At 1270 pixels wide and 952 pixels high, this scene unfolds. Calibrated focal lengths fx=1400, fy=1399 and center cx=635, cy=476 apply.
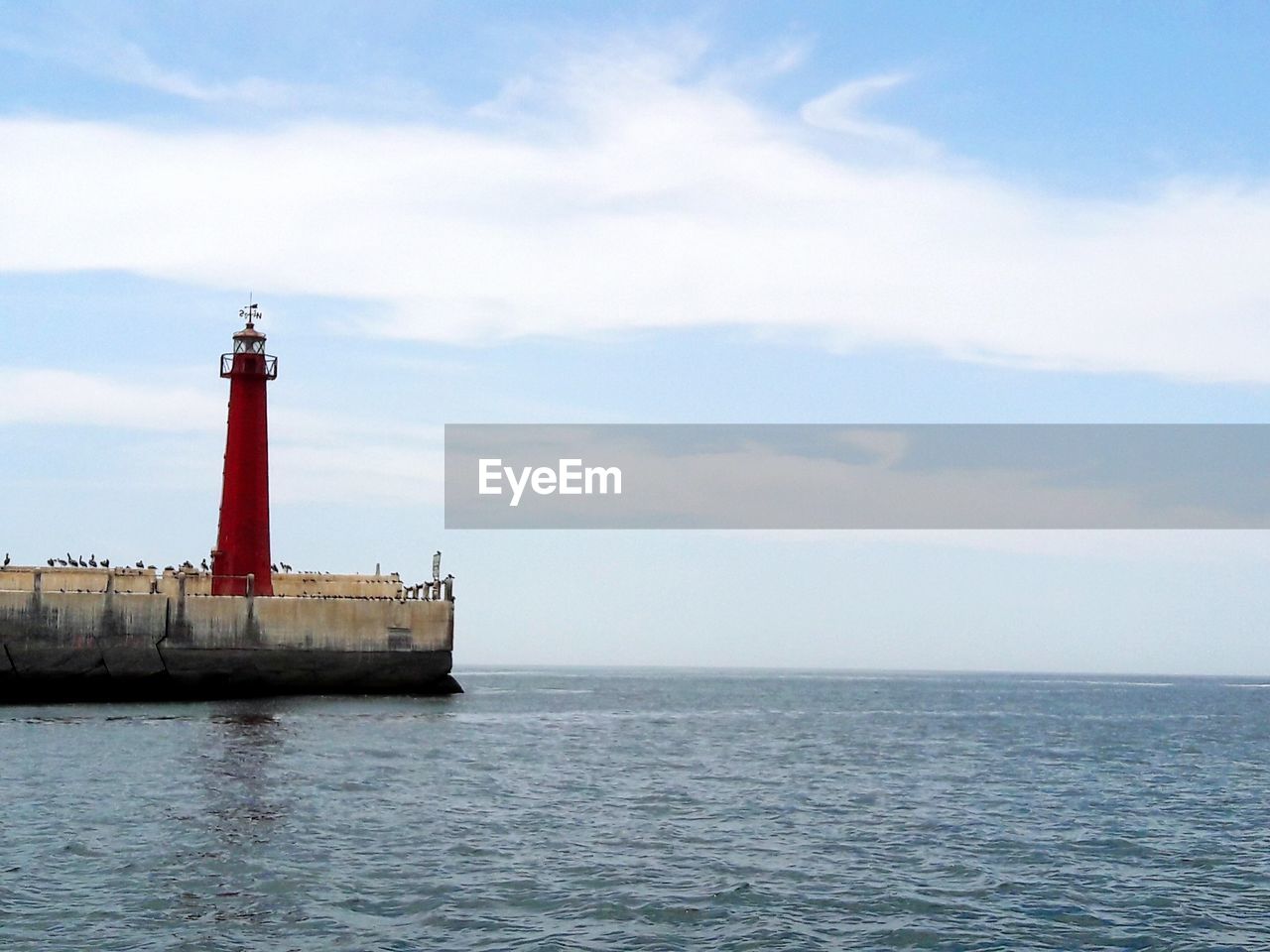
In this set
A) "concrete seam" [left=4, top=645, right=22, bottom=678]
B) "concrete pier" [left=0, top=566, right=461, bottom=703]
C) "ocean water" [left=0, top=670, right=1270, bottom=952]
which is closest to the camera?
"ocean water" [left=0, top=670, right=1270, bottom=952]

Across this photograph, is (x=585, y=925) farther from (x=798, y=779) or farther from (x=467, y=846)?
(x=798, y=779)

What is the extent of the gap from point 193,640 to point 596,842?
117ft

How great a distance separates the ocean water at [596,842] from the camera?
1862 centimetres

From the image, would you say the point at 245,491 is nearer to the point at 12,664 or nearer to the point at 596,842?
the point at 12,664

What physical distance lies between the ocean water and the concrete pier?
5.67 m

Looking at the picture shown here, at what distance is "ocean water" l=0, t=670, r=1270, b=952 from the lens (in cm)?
1862

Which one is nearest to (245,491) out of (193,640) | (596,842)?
(193,640)

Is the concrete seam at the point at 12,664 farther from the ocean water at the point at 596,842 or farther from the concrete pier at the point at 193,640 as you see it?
the ocean water at the point at 596,842

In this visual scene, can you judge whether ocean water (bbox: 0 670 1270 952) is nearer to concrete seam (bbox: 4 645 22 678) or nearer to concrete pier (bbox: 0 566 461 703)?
concrete seam (bbox: 4 645 22 678)

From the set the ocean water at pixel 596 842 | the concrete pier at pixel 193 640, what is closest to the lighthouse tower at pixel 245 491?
the concrete pier at pixel 193 640

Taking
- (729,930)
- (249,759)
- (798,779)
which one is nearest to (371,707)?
(249,759)

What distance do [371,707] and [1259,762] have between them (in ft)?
107

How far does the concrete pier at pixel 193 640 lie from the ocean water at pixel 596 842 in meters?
5.67

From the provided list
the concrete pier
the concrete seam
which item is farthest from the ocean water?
the concrete pier
